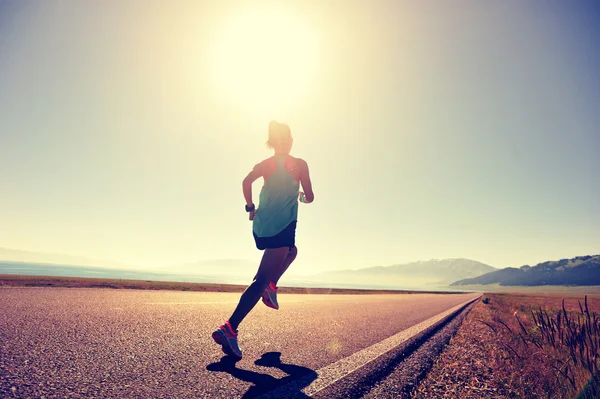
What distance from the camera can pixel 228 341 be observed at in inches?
103

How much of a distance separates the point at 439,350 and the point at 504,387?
1.31m

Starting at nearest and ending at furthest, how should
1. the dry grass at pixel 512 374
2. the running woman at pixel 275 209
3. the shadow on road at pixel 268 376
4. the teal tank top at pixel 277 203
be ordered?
1. the shadow on road at pixel 268 376
2. the dry grass at pixel 512 374
3. the running woman at pixel 275 209
4. the teal tank top at pixel 277 203

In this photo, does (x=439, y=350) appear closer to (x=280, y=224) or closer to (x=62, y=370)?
(x=280, y=224)

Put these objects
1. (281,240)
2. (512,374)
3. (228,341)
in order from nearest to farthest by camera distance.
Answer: (228,341) → (512,374) → (281,240)

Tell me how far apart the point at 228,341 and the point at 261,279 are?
620 mm

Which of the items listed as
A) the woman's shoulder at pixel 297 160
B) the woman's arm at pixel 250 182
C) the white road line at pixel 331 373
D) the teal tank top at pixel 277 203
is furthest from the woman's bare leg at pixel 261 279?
the woman's shoulder at pixel 297 160

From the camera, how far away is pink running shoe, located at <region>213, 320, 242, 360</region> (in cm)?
260

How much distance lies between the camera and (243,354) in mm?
2816

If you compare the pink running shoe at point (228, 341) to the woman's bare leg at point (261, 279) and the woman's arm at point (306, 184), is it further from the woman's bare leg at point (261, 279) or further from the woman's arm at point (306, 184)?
the woman's arm at point (306, 184)

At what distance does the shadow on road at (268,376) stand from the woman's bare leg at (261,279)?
1.27ft

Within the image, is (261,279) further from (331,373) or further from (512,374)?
(512,374)

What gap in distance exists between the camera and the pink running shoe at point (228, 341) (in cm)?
260

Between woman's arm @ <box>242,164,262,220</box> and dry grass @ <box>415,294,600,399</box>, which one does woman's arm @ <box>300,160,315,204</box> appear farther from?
dry grass @ <box>415,294,600,399</box>

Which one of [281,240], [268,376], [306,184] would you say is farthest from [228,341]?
[306,184]
